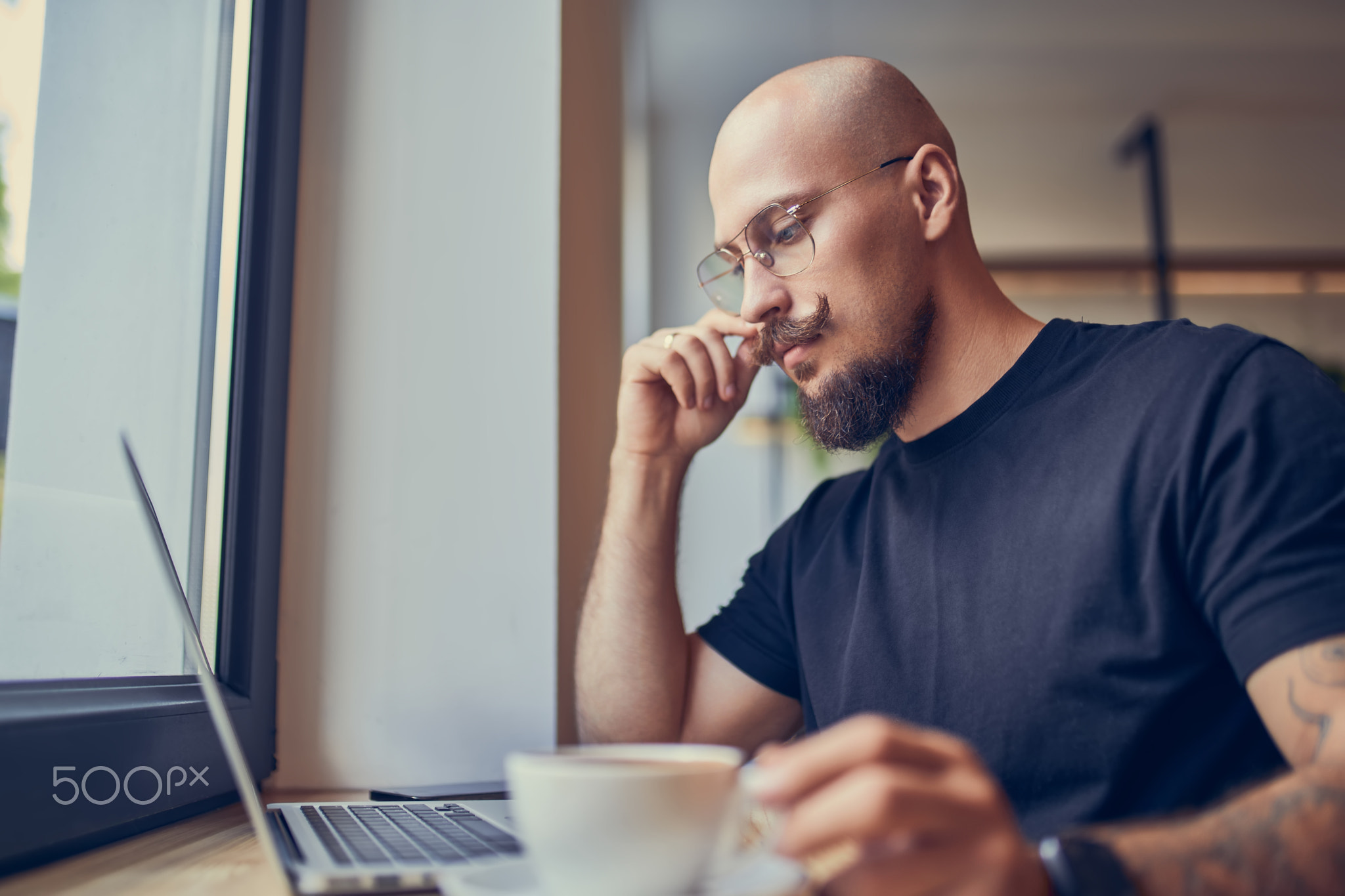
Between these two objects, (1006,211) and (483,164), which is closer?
(483,164)

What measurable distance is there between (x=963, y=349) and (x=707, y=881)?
2.54 feet

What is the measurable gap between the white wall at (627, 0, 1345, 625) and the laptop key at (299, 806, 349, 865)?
96.8 inches

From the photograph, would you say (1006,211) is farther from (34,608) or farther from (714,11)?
(34,608)

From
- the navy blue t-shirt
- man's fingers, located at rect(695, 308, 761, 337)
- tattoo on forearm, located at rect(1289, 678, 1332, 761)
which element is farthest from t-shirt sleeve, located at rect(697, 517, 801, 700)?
tattoo on forearm, located at rect(1289, 678, 1332, 761)

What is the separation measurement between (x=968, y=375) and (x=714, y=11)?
2322 mm

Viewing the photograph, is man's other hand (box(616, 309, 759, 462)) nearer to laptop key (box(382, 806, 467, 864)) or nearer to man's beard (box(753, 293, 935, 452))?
man's beard (box(753, 293, 935, 452))

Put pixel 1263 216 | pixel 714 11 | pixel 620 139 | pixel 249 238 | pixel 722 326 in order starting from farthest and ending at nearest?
pixel 1263 216 → pixel 714 11 → pixel 620 139 → pixel 722 326 → pixel 249 238

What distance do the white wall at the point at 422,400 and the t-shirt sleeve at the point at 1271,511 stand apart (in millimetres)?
635

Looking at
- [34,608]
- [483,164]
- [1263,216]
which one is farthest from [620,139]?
[1263,216]

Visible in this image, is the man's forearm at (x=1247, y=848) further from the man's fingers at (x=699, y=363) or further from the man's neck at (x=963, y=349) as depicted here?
the man's fingers at (x=699, y=363)

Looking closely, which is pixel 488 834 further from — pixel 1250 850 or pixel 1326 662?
pixel 1326 662

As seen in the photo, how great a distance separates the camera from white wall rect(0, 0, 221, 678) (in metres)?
0.68

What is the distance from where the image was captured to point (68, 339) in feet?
2.44

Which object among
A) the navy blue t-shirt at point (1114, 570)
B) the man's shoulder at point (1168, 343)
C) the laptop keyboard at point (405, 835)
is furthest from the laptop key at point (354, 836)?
the man's shoulder at point (1168, 343)
